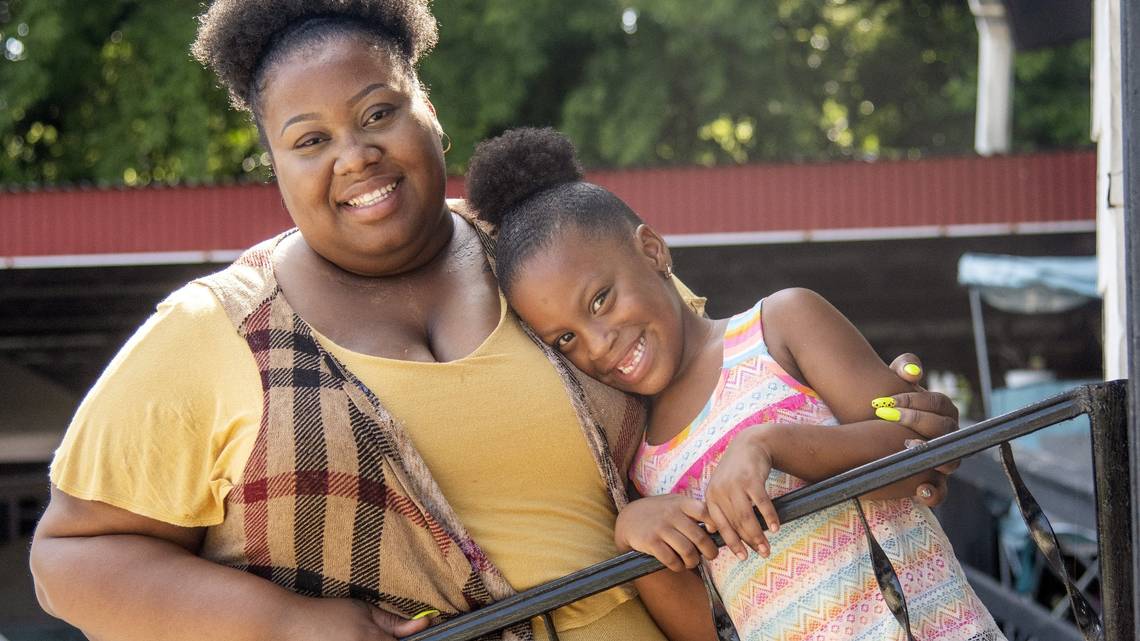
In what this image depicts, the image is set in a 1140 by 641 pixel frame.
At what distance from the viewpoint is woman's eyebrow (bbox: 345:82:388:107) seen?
197 cm

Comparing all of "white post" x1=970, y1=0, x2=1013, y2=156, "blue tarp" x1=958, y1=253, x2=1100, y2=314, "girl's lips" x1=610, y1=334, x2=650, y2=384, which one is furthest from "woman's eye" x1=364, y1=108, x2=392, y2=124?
"white post" x1=970, y1=0, x2=1013, y2=156

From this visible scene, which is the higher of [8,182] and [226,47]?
[226,47]

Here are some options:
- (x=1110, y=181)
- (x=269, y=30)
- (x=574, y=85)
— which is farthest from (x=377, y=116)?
(x=574, y=85)

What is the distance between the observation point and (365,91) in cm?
199

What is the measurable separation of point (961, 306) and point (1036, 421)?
38.3 ft

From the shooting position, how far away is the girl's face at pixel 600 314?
2117 millimetres

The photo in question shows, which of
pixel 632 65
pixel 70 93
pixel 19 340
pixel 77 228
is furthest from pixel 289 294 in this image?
pixel 70 93

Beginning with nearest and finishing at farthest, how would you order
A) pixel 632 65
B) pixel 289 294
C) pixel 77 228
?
pixel 289 294, pixel 77 228, pixel 632 65

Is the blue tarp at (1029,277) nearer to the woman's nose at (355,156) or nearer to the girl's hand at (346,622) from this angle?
the woman's nose at (355,156)

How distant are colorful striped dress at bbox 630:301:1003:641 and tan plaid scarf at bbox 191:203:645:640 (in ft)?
1.28

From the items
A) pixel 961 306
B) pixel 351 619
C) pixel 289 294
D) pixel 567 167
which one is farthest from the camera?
pixel 961 306

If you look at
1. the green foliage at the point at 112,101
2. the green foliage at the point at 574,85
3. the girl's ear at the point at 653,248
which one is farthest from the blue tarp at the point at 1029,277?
the green foliage at the point at 112,101

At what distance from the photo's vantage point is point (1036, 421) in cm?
167

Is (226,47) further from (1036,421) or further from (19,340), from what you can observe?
(19,340)
